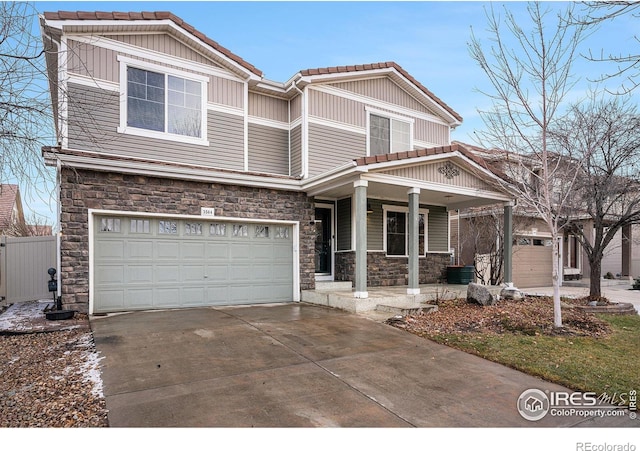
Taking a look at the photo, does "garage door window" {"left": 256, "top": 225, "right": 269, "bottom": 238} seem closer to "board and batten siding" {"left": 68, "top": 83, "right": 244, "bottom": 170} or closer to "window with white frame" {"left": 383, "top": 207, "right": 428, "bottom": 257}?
"board and batten siding" {"left": 68, "top": 83, "right": 244, "bottom": 170}

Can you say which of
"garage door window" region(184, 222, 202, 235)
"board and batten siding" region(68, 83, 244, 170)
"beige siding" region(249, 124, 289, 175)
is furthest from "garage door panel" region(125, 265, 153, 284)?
"beige siding" region(249, 124, 289, 175)

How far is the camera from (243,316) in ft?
26.1

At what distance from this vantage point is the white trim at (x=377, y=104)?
11.2m

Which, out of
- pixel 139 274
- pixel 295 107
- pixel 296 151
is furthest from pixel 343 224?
pixel 139 274

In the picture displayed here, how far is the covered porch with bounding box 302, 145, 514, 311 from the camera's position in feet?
28.9

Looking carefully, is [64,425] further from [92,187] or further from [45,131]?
[92,187]

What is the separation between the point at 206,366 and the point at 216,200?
17.5 feet

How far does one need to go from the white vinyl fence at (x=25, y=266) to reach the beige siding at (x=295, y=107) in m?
7.54

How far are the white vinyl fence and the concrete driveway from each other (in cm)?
475

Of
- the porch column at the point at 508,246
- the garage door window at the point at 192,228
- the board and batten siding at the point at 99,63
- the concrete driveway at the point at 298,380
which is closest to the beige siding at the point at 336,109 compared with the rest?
the board and batten siding at the point at 99,63

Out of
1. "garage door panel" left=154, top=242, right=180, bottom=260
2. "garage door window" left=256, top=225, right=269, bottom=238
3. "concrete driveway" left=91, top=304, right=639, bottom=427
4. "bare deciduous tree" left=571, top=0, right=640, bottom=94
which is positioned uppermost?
"bare deciduous tree" left=571, top=0, right=640, bottom=94

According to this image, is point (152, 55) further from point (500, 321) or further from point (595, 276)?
point (595, 276)

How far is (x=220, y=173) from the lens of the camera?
9109mm
